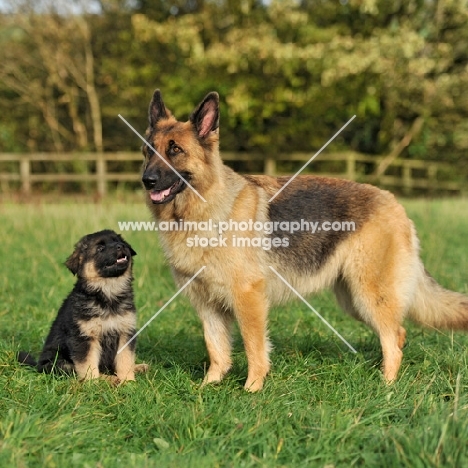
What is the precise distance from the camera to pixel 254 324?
15.9 feet

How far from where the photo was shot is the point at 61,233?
1104cm

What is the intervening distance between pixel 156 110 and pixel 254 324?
6.02 ft

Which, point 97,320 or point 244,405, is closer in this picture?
point 244,405

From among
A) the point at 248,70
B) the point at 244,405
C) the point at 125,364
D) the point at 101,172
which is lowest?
the point at 101,172

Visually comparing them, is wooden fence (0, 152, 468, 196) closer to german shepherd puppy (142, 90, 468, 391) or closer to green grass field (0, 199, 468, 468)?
green grass field (0, 199, 468, 468)

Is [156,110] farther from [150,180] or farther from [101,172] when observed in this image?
[101,172]

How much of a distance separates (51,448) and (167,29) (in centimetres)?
1933

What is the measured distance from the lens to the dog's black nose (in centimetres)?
455

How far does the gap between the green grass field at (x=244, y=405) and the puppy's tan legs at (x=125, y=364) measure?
15cm

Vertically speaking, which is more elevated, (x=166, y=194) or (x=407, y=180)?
(x=166, y=194)

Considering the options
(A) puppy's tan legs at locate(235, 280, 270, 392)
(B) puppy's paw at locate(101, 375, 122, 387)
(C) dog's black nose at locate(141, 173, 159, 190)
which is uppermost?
(C) dog's black nose at locate(141, 173, 159, 190)

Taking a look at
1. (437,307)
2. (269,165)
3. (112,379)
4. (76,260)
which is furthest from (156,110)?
(269,165)

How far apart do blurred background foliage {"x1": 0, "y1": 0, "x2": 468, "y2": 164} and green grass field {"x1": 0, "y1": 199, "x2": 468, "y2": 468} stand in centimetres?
1490

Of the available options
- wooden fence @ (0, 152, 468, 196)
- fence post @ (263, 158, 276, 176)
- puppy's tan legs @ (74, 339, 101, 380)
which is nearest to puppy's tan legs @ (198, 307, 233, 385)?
puppy's tan legs @ (74, 339, 101, 380)
